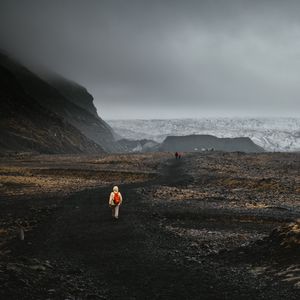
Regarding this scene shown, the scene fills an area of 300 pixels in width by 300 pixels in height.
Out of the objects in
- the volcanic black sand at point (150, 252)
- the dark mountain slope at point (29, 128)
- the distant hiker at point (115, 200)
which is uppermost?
the dark mountain slope at point (29, 128)

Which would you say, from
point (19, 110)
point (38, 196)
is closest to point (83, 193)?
point (38, 196)

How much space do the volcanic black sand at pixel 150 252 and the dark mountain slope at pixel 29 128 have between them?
74521 mm

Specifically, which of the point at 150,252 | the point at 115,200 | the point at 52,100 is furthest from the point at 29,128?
the point at 150,252

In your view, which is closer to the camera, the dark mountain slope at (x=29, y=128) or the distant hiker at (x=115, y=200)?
the distant hiker at (x=115, y=200)

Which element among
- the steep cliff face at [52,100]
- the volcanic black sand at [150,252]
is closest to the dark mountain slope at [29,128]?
the steep cliff face at [52,100]

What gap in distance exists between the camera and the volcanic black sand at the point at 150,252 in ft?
40.7

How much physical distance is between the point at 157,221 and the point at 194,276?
32.6 feet

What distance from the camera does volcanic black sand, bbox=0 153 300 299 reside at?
12391mm

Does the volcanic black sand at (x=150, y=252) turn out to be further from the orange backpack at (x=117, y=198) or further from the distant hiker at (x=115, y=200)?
the orange backpack at (x=117, y=198)

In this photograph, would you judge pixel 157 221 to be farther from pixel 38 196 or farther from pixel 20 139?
pixel 20 139

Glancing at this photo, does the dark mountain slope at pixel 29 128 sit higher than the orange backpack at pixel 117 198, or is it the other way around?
the dark mountain slope at pixel 29 128

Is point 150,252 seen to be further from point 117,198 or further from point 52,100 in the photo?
point 52,100

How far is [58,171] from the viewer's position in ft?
185

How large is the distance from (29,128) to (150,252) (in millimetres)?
104446
